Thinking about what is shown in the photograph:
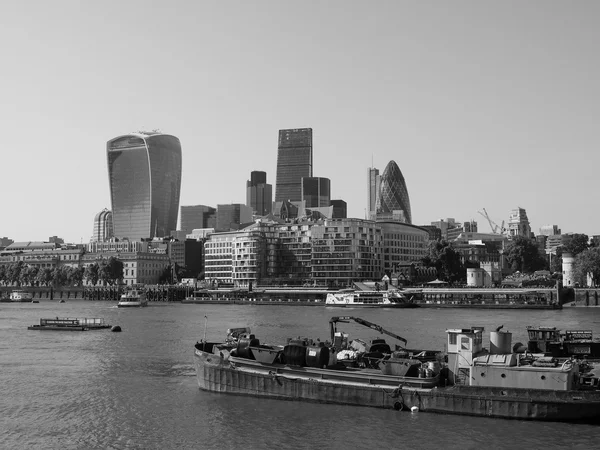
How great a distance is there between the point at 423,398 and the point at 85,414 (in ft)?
63.0

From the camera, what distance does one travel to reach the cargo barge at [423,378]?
39281mm

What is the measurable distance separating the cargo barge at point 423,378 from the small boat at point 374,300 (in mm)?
108909

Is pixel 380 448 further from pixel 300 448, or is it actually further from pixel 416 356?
pixel 416 356

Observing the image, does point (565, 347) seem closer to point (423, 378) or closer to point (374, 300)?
point (423, 378)

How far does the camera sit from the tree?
541ft

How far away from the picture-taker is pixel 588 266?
542 ft

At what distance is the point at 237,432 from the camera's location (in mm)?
40000

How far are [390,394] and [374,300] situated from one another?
386 ft

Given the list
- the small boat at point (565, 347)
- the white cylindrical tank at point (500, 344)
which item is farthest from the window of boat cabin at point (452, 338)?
the small boat at point (565, 347)

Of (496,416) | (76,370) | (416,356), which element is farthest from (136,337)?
(496,416)

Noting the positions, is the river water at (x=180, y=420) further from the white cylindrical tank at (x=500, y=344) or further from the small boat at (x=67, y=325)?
the small boat at (x=67, y=325)

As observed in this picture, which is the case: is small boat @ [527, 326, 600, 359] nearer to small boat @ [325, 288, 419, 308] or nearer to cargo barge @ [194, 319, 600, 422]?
cargo barge @ [194, 319, 600, 422]

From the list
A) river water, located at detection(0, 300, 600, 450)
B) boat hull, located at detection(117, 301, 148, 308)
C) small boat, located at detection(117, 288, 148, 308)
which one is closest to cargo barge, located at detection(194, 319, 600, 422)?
river water, located at detection(0, 300, 600, 450)

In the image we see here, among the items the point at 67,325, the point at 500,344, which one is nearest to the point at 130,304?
the point at 67,325
